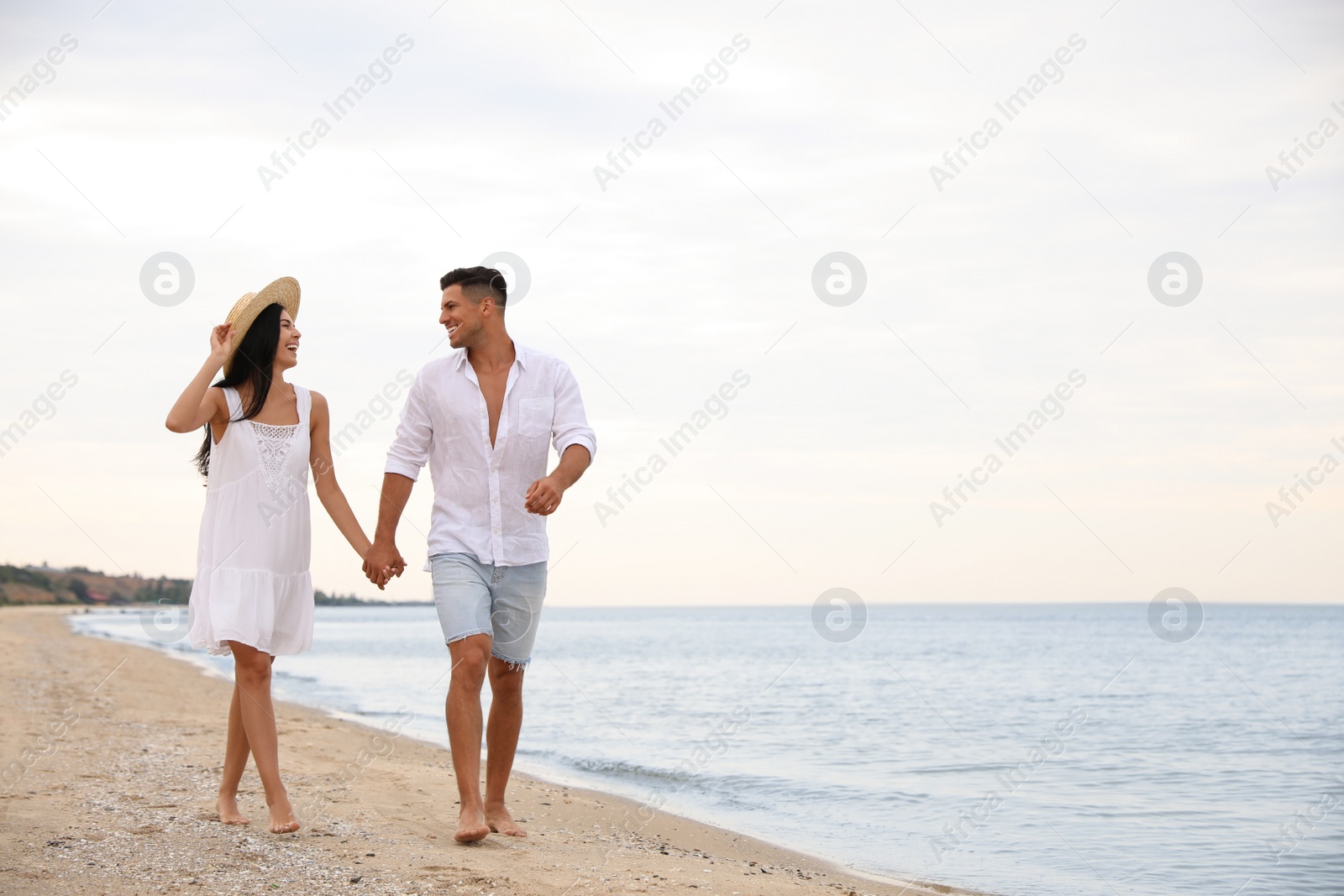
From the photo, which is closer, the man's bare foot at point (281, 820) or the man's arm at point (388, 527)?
the man's bare foot at point (281, 820)

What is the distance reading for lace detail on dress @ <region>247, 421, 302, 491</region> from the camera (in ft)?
14.6

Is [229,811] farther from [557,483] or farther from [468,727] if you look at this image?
[557,483]

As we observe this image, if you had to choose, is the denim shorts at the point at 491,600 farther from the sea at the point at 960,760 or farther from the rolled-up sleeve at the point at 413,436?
the sea at the point at 960,760

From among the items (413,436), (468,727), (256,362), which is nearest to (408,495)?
(413,436)

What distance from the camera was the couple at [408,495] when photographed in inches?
168

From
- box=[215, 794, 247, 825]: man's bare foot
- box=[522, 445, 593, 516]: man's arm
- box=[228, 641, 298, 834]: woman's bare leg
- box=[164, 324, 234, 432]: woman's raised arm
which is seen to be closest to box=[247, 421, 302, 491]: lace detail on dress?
box=[164, 324, 234, 432]: woman's raised arm

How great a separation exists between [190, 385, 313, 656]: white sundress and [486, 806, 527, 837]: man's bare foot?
1073 millimetres

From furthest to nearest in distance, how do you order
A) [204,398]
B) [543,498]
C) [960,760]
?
[960,760], [204,398], [543,498]

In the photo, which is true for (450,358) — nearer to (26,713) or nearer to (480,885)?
(480,885)

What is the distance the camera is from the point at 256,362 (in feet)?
14.6

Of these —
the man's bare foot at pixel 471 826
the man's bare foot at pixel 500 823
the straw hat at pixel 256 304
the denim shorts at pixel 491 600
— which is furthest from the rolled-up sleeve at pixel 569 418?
the man's bare foot at pixel 500 823

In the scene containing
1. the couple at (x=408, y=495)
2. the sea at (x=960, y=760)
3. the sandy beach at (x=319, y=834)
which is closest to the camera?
the sandy beach at (x=319, y=834)

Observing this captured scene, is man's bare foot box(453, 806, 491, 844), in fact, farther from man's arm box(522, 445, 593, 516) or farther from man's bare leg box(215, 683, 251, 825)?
man's arm box(522, 445, 593, 516)

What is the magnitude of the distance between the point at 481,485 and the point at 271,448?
0.88 metres
